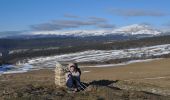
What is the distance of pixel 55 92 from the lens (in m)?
18.7

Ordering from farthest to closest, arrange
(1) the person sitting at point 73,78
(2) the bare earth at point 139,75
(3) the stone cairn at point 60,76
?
(2) the bare earth at point 139,75 < (3) the stone cairn at point 60,76 < (1) the person sitting at point 73,78

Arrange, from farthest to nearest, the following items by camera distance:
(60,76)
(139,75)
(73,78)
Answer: (139,75)
(60,76)
(73,78)

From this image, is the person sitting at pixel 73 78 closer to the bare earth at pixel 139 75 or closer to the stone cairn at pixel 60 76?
the stone cairn at pixel 60 76

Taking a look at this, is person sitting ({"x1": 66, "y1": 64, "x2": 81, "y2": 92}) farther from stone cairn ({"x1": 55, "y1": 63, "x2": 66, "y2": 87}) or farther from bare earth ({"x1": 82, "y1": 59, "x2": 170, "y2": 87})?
bare earth ({"x1": 82, "y1": 59, "x2": 170, "y2": 87})

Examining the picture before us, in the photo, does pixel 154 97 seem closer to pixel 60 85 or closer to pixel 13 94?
pixel 60 85

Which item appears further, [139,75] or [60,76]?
[139,75]

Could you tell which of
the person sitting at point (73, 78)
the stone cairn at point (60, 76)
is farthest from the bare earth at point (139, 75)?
the stone cairn at point (60, 76)

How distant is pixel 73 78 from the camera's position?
20.0m

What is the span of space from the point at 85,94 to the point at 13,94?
270 centimetres

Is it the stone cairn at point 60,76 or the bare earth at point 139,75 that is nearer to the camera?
the stone cairn at point 60,76

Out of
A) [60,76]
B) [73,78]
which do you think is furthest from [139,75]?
[73,78]

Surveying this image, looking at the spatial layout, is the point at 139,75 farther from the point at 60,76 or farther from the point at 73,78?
the point at 73,78

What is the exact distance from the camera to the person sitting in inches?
774

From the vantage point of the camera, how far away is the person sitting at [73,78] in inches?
774
